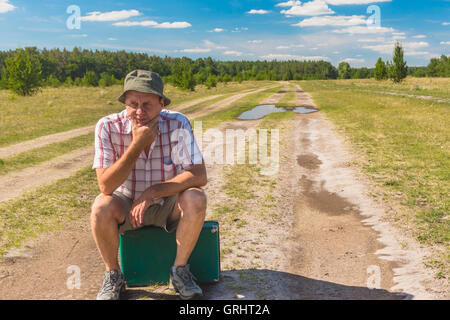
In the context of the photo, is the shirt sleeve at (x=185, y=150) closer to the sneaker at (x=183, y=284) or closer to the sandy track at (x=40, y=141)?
the sneaker at (x=183, y=284)

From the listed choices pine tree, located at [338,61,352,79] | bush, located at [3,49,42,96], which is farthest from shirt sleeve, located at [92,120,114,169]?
pine tree, located at [338,61,352,79]

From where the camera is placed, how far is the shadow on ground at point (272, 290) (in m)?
3.36

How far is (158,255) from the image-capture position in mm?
3463

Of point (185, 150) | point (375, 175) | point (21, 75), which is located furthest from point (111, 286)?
point (21, 75)

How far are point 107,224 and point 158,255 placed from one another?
0.57m

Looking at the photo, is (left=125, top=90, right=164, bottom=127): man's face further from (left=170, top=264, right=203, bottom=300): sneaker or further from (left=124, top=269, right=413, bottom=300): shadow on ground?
(left=124, top=269, right=413, bottom=300): shadow on ground

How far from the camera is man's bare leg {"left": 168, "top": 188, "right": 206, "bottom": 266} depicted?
3.19 metres

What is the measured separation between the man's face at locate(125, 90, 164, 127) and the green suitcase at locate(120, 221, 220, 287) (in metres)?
0.94

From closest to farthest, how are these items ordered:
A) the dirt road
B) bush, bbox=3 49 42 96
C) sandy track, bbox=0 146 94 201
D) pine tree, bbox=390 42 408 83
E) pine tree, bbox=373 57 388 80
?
1. the dirt road
2. sandy track, bbox=0 146 94 201
3. bush, bbox=3 49 42 96
4. pine tree, bbox=390 42 408 83
5. pine tree, bbox=373 57 388 80

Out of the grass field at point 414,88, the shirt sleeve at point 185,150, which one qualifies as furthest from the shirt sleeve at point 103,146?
the grass field at point 414,88

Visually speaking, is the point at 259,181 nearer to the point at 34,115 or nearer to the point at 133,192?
the point at 133,192

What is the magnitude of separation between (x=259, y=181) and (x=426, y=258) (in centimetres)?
383

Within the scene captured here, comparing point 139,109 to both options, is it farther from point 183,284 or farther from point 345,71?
point 345,71

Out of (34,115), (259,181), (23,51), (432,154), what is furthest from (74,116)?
(23,51)
